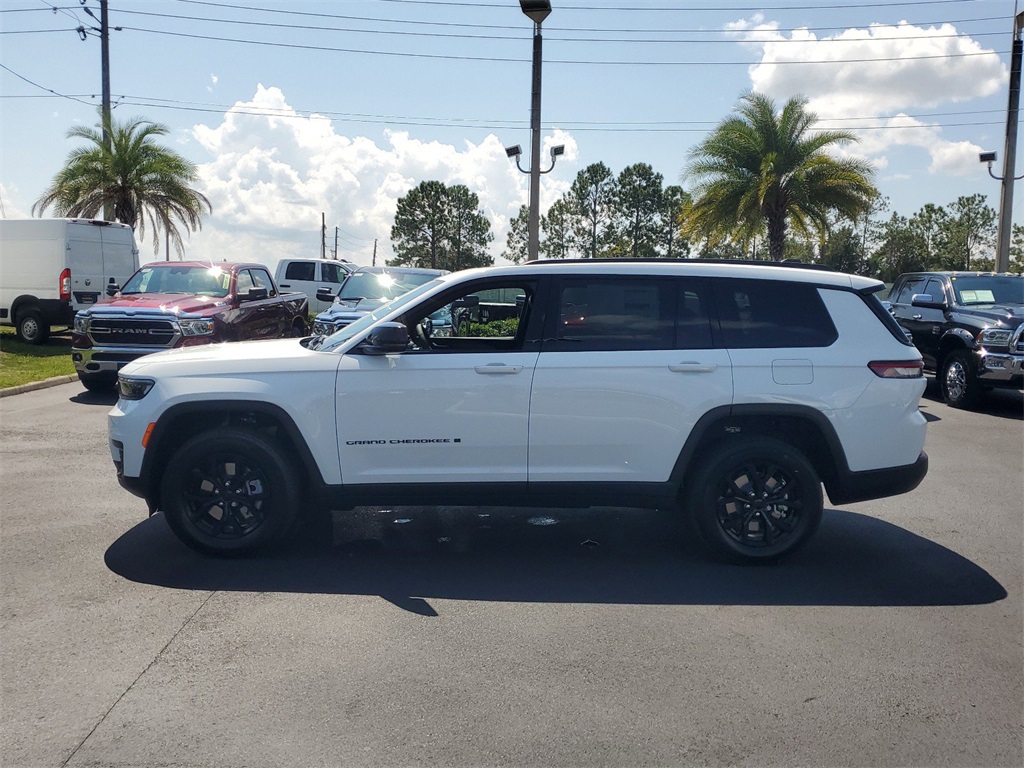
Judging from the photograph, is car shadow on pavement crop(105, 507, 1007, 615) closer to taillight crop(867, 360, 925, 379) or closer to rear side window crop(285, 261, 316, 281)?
taillight crop(867, 360, 925, 379)

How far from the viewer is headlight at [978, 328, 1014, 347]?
12.0m

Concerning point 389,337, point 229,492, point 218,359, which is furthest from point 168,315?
point 389,337

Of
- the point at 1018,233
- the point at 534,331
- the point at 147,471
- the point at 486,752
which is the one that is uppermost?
the point at 1018,233

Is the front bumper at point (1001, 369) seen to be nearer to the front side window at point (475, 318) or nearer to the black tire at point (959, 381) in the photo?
the black tire at point (959, 381)

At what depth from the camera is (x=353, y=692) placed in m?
3.88

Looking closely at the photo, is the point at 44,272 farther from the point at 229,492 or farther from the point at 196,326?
the point at 229,492

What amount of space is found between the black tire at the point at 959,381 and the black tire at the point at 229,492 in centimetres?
1021

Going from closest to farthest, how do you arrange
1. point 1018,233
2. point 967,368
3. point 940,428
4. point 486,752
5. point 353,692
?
point 486,752 < point 353,692 < point 940,428 < point 967,368 < point 1018,233

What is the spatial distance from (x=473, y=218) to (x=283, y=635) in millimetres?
75796

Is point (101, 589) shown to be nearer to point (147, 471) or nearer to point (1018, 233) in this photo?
point (147, 471)

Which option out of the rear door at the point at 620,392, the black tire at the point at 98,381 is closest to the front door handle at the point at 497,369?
the rear door at the point at 620,392

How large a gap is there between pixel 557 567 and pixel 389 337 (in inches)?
68.0

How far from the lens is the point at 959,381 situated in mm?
12805

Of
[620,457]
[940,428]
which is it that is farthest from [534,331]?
[940,428]
